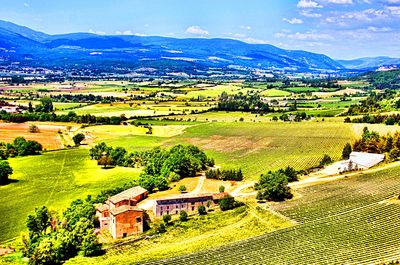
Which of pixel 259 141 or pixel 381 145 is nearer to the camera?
pixel 381 145

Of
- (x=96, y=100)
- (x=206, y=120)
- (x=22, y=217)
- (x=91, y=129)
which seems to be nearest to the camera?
(x=22, y=217)

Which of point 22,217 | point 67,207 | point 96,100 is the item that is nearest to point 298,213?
point 67,207

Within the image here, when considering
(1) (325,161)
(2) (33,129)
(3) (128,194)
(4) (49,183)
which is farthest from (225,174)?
(2) (33,129)

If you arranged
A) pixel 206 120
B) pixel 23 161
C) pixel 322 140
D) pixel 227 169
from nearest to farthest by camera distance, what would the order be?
pixel 227 169 < pixel 23 161 < pixel 322 140 < pixel 206 120

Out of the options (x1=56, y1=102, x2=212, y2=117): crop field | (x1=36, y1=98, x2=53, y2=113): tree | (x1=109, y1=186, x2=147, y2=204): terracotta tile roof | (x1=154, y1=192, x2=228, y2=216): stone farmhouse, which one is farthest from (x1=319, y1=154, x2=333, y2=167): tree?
(x1=36, y1=98, x2=53, y2=113): tree

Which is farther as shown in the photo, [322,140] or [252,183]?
[322,140]

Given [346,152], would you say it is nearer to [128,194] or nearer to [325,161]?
[325,161]

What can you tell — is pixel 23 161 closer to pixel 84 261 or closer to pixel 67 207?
pixel 67 207

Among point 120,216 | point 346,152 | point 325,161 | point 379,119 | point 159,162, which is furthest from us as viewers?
point 379,119
